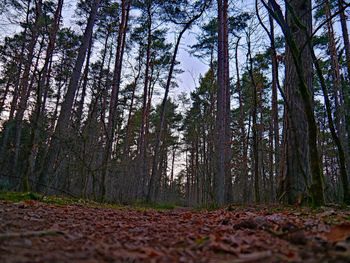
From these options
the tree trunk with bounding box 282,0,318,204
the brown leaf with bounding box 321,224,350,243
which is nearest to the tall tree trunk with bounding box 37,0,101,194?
the tree trunk with bounding box 282,0,318,204

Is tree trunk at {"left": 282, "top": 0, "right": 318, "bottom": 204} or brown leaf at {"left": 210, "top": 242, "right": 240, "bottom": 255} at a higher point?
tree trunk at {"left": 282, "top": 0, "right": 318, "bottom": 204}

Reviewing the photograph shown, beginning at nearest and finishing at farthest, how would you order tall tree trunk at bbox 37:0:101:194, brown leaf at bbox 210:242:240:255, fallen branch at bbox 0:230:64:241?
brown leaf at bbox 210:242:240:255
fallen branch at bbox 0:230:64:241
tall tree trunk at bbox 37:0:101:194

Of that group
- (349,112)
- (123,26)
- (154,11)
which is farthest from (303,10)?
(349,112)

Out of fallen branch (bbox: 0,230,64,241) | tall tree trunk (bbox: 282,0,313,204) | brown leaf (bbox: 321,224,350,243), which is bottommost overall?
fallen branch (bbox: 0,230,64,241)

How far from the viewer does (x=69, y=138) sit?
6816mm

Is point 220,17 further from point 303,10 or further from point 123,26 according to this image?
point 123,26

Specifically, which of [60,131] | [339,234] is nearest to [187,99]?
[60,131]

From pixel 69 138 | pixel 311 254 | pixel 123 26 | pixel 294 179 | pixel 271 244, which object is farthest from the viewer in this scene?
pixel 123 26

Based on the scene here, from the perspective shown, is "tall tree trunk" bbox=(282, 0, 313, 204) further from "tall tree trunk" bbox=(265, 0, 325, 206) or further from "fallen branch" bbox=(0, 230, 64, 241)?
"fallen branch" bbox=(0, 230, 64, 241)

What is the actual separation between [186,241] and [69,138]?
6170 millimetres

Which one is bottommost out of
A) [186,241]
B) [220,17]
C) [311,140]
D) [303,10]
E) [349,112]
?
[186,241]

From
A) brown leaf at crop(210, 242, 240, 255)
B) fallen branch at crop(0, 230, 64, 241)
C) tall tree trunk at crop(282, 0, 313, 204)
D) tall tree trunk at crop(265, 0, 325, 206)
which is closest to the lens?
brown leaf at crop(210, 242, 240, 255)

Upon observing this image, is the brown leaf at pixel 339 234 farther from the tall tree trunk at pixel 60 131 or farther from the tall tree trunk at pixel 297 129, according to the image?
the tall tree trunk at pixel 60 131

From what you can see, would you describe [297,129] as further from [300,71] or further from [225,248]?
[225,248]
